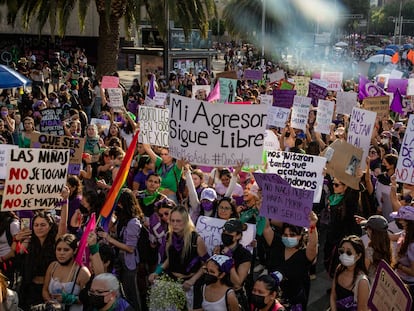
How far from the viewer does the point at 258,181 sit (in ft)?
Result: 18.7

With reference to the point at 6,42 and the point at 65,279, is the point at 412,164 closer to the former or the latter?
the point at 65,279

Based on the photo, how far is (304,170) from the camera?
6.30 meters

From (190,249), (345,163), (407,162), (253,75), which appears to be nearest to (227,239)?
(190,249)

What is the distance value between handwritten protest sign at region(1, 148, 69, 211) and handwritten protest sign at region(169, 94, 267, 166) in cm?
135

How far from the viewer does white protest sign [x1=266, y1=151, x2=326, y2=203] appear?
246 inches

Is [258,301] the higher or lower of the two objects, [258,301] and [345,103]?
the lower

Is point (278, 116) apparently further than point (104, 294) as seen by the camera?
Yes

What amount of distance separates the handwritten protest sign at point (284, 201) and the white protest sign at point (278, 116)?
486 cm

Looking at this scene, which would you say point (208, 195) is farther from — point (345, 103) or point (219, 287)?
point (345, 103)

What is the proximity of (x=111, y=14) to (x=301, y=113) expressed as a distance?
10.7m

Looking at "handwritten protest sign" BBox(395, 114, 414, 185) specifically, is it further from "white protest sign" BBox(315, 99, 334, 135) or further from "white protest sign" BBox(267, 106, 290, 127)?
"white protest sign" BBox(267, 106, 290, 127)

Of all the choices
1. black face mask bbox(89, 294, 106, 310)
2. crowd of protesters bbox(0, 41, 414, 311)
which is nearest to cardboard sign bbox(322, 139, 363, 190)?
crowd of protesters bbox(0, 41, 414, 311)

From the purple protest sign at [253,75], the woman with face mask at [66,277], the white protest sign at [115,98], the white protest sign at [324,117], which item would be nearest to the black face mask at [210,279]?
the woman with face mask at [66,277]

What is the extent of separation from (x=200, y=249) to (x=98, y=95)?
11.3m
